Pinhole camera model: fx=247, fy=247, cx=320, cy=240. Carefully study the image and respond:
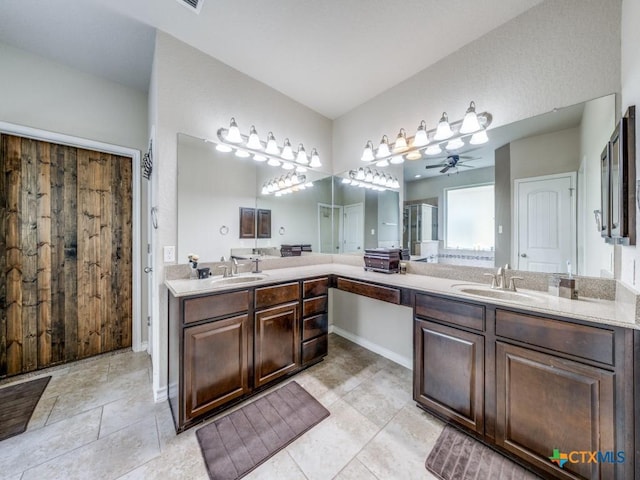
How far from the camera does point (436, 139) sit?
218 cm

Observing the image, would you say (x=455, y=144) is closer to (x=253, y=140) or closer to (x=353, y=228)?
(x=353, y=228)

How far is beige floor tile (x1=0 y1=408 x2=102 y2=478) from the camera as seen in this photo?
1.38 metres

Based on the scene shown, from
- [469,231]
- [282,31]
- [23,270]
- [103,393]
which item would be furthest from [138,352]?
[469,231]

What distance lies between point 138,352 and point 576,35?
180 inches

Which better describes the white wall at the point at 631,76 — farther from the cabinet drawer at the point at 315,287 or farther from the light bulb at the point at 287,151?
the light bulb at the point at 287,151

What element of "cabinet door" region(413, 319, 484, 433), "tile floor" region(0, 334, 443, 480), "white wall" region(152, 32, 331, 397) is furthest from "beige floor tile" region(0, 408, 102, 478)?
"cabinet door" region(413, 319, 484, 433)

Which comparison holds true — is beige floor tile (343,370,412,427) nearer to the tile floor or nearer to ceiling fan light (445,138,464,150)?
the tile floor

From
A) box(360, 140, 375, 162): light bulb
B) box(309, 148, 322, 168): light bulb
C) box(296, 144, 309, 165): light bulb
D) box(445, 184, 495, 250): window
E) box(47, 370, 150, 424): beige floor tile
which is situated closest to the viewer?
box(47, 370, 150, 424): beige floor tile

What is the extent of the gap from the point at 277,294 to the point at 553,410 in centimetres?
178

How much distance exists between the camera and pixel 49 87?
2234mm

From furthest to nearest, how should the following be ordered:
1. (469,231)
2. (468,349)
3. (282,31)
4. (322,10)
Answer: (469,231), (282,31), (322,10), (468,349)

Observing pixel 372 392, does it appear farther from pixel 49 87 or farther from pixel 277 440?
pixel 49 87

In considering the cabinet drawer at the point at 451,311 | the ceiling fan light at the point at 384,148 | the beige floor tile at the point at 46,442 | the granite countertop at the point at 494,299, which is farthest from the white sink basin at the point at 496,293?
the beige floor tile at the point at 46,442

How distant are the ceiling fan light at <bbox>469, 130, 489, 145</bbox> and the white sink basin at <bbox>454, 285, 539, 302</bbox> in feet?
3.80
